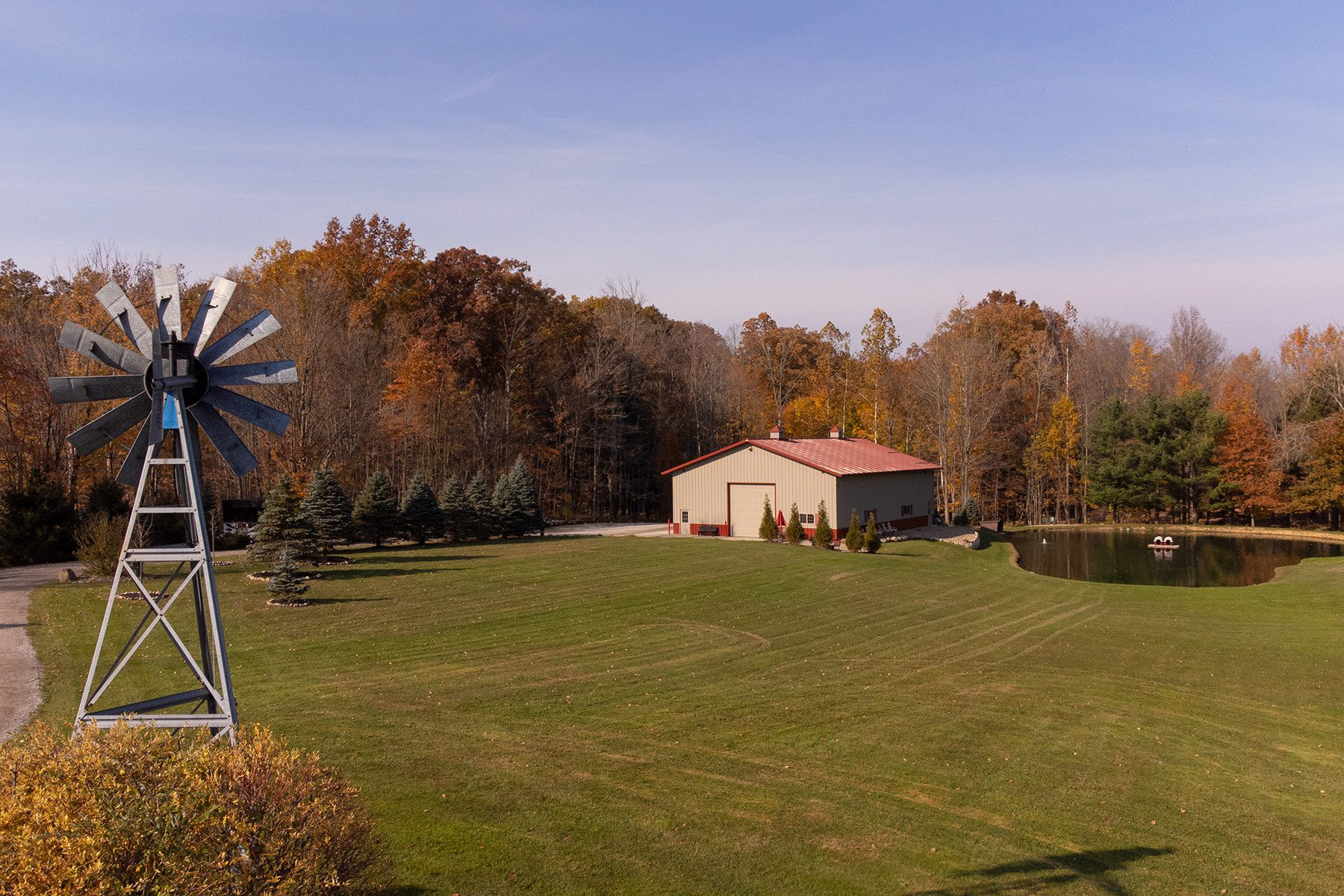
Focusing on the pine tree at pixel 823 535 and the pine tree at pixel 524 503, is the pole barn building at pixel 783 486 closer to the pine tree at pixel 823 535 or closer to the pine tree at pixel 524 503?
the pine tree at pixel 823 535

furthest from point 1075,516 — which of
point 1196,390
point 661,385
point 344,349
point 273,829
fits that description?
point 273,829

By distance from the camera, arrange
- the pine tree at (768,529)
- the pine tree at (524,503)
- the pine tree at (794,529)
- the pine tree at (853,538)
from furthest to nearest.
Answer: the pine tree at (524,503)
the pine tree at (768,529)
the pine tree at (794,529)
the pine tree at (853,538)

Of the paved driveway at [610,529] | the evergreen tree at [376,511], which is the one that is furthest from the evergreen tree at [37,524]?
the paved driveway at [610,529]

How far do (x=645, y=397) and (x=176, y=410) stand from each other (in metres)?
49.3

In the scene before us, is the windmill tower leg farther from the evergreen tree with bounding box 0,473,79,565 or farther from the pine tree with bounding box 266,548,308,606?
the evergreen tree with bounding box 0,473,79,565

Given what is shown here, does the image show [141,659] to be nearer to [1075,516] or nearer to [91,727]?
[91,727]

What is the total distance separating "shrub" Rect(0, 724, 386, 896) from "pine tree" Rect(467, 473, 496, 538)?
32.1m

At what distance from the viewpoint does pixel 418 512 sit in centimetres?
3534

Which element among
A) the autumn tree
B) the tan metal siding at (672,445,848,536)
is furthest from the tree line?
the tan metal siding at (672,445,848,536)

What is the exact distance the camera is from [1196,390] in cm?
5697

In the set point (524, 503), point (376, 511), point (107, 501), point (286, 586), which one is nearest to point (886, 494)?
point (524, 503)

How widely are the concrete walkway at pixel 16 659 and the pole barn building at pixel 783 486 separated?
967 inches

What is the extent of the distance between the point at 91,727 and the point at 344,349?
36.9 metres

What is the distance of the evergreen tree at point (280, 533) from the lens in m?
25.3
